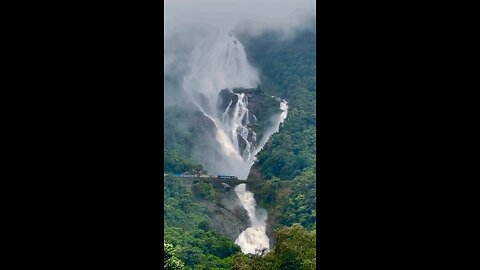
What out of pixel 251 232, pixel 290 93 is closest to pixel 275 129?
pixel 290 93

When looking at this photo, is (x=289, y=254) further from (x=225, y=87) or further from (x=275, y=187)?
(x=225, y=87)

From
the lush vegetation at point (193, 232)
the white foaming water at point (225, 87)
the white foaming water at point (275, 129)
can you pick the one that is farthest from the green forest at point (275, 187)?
the white foaming water at point (225, 87)
